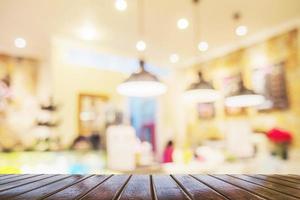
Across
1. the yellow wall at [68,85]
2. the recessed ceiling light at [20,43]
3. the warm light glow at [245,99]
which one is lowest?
the warm light glow at [245,99]

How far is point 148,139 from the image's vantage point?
8.48m

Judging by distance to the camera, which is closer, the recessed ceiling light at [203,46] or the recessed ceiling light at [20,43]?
the recessed ceiling light at [20,43]

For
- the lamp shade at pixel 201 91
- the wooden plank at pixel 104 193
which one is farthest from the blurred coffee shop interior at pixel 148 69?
the wooden plank at pixel 104 193

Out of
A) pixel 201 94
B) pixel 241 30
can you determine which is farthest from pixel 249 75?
pixel 201 94

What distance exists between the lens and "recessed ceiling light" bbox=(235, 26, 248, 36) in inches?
196

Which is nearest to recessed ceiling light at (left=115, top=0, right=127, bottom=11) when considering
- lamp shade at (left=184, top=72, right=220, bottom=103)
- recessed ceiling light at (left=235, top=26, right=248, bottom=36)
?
lamp shade at (left=184, top=72, right=220, bottom=103)

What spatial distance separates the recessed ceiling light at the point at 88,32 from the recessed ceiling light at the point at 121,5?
2.97 feet

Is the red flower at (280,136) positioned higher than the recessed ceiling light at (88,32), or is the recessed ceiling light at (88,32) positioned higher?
the recessed ceiling light at (88,32)

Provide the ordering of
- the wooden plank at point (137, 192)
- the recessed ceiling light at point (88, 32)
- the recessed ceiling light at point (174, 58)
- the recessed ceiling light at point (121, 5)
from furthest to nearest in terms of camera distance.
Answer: the recessed ceiling light at point (174, 58), the recessed ceiling light at point (88, 32), the recessed ceiling light at point (121, 5), the wooden plank at point (137, 192)

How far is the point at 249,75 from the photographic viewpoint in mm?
5422

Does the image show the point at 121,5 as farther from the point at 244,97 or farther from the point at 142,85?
the point at 244,97

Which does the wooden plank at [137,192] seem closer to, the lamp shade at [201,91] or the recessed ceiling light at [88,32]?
the lamp shade at [201,91]

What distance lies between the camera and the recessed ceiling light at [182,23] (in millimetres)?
4629

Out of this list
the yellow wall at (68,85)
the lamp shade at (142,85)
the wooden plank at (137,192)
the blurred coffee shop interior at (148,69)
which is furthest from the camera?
Result: the yellow wall at (68,85)
